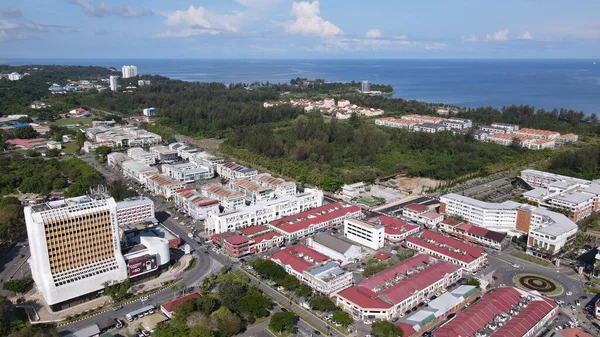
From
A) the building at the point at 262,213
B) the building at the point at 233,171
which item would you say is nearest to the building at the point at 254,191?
the building at the point at 262,213

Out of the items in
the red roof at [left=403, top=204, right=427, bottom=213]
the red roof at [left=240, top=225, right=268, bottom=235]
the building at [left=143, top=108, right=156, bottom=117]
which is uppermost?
the building at [left=143, top=108, right=156, bottom=117]

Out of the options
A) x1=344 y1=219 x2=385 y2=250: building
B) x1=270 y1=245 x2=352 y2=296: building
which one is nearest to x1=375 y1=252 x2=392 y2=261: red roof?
x1=344 y1=219 x2=385 y2=250: building

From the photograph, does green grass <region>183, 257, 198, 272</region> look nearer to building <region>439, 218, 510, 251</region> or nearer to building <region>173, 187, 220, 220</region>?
building <region>173, 187, 220, 220</region>

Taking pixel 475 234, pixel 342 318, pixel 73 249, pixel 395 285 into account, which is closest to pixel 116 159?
pixel 73 249

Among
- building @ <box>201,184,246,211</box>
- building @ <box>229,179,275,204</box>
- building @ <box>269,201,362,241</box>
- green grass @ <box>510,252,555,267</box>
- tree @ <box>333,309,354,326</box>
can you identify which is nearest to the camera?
tree @ <box>333,309,354,326</box>

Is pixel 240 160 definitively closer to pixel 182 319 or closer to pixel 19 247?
pixel 19 247

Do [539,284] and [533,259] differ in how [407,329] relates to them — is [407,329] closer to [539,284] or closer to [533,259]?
[539,284]

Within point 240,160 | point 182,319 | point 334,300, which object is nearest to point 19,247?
point 182,319
